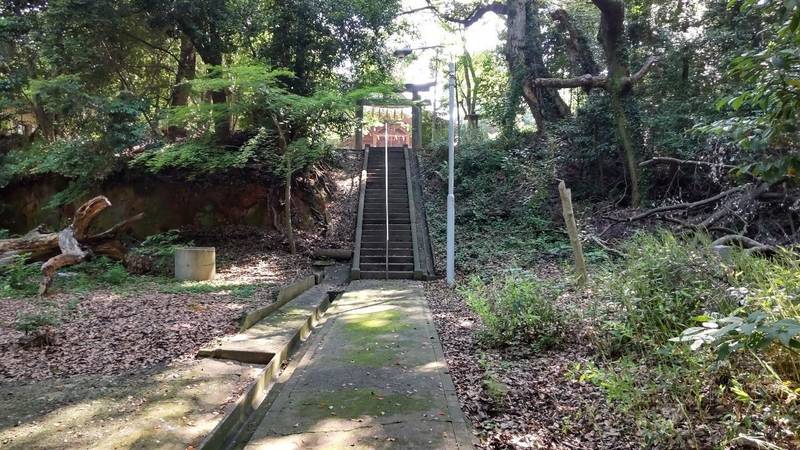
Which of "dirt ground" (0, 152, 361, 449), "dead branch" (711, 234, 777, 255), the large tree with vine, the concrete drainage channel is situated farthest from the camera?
the large tree with vine

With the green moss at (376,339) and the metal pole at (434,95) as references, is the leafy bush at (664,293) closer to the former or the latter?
the green moss at (376,339)

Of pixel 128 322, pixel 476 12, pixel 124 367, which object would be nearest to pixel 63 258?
pixel 128 322

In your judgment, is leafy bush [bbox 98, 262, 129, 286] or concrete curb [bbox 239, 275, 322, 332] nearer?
concrete curb [bbox 239, 275, 322, 332]

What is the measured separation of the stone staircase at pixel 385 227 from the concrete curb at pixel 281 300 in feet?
5.09

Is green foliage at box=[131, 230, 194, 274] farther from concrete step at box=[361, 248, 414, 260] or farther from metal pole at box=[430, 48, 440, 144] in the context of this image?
metal pole at box=[430, 48, 440, 144]

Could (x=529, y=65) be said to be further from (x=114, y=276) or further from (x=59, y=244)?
(x=59, y=244)

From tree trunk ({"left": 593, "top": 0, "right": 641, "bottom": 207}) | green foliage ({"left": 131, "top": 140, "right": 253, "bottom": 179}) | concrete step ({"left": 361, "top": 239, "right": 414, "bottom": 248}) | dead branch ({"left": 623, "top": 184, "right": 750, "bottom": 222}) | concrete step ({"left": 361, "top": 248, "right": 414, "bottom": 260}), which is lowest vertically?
concrete step ({"left": 361, "top": 248, "right": 414, "bottom": 260})

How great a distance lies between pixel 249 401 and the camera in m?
4.70

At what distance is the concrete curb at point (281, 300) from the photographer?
290 inches

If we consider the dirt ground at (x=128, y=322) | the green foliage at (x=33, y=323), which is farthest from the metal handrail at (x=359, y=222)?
the green foliage at (x=33, y=323)

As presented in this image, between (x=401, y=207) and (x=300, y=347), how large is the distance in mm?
10072

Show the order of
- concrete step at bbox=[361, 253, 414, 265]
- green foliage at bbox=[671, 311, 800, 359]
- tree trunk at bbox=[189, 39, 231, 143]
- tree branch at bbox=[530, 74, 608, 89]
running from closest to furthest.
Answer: green foliage at bbox=[671, 311, 800, 359] → concrete step at bbox=[361, 253, 414, 265] → tree trunk at bbox=[189, 39, 231, 143] → tree branch at bbox=[530, 74, 608, 89]

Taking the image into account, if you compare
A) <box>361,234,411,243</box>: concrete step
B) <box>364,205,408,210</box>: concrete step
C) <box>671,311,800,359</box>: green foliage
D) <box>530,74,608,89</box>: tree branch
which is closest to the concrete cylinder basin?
<box>361,234,411,243</box>: concrete step

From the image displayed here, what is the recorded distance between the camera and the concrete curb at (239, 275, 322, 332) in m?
7.37
